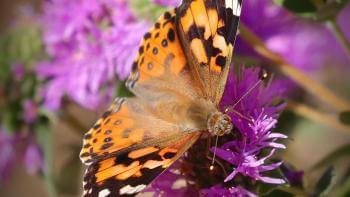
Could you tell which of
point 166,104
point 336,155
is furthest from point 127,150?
point 336,155

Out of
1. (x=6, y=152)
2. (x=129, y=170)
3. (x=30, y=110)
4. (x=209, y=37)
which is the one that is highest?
(x=209, y=37)

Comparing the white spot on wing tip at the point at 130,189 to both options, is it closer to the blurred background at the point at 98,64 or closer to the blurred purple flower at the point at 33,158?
the blurred background at the point at 98,64

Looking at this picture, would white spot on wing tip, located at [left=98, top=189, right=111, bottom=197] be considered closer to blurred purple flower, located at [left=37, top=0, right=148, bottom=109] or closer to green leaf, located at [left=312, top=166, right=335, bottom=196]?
green leaf, located at [left=312, top=166, right=335, bottom=196]

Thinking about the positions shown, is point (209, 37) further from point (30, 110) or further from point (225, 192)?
point (30, 110)

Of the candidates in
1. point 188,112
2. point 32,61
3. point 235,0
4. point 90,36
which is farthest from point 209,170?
point 32,61

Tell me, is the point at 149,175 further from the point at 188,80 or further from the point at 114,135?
the point at 188,80

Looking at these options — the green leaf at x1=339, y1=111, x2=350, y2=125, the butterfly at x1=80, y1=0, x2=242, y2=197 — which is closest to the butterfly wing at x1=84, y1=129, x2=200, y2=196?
the butterfly at x1=80, y1=0, x2=242, y2=197

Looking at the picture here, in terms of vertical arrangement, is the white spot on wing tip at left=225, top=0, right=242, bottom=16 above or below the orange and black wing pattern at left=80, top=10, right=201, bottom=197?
above
